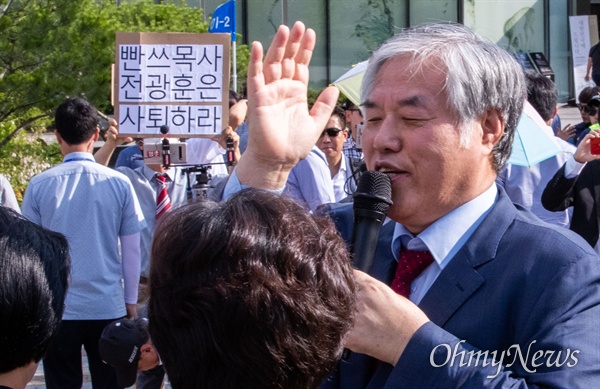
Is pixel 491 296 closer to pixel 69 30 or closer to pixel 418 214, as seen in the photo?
pixel 418 214

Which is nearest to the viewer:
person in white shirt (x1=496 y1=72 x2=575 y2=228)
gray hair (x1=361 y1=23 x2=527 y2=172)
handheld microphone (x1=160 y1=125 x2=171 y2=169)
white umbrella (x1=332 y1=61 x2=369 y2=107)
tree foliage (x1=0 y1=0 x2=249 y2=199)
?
gray hair (x1=361 y1=23 x2=527 y2=172)

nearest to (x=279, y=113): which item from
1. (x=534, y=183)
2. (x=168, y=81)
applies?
(x=534, y=183)

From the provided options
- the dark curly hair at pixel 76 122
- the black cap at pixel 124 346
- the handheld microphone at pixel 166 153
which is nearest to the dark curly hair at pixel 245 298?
the black cap at pixel 124 346

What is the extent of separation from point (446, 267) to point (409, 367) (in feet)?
1.02

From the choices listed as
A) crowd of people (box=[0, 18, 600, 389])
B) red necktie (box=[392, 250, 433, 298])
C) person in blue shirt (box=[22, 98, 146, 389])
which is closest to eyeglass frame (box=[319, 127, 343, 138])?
person in blue shirt (box=[22, 98, 146, 389])

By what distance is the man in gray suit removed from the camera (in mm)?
1802

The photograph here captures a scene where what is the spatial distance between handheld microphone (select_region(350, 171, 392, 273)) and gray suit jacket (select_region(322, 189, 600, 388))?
188mm

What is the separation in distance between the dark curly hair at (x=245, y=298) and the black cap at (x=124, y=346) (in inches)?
94.9

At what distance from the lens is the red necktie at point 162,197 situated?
20.4 feet

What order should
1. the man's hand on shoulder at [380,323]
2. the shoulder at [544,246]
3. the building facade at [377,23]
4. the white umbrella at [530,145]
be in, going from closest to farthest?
the man's hand on shoulder at [380,323] < the shoulder at [544,246] < the white umbrella at [530,145] < the building facade at [377,23]

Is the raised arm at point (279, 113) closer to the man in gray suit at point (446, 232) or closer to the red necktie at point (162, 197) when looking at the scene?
the man in gray suit at point (446, 232)

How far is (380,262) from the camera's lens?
2.19 meters

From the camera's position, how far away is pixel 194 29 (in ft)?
59.4

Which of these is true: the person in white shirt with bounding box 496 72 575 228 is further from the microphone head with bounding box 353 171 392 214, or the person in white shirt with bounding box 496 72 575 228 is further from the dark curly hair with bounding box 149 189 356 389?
the dark curly hair with bounding box 149 189 356 389
